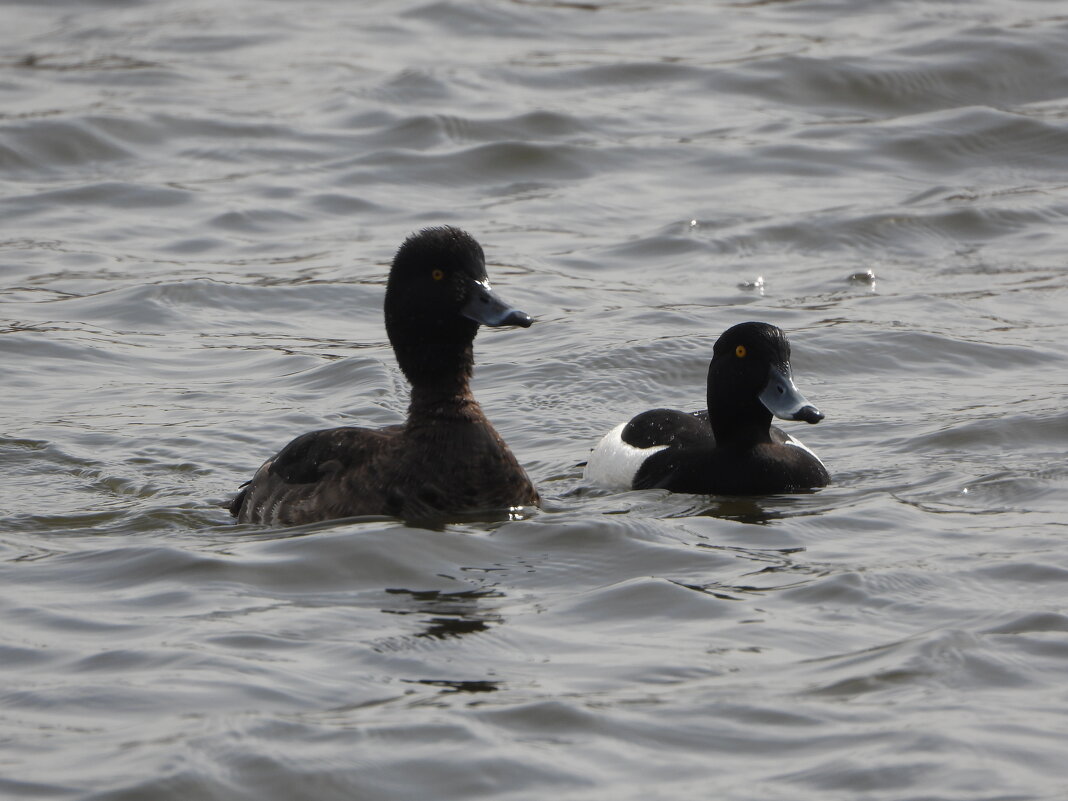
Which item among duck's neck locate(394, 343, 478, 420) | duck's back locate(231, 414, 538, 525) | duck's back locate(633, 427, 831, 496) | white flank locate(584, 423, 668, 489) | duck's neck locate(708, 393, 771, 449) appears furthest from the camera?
white flank locate(584, 423, 668, 489)

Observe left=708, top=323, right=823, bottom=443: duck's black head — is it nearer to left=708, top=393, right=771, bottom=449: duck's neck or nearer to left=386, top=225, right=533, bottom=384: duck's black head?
left=708, top=393, right=771, bottom=449: duck's neck

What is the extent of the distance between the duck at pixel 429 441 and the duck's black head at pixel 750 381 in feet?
3.97

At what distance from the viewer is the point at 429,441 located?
7.99 m

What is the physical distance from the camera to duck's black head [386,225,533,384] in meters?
7.97

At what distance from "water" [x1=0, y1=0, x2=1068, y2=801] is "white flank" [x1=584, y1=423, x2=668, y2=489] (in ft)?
0.66

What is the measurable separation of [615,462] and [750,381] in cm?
78

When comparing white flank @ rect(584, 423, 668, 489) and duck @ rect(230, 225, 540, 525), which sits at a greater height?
duck @ rect(230, 225, 540, 525)

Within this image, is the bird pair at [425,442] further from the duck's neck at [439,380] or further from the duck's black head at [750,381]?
the duck's black head at [750,381]

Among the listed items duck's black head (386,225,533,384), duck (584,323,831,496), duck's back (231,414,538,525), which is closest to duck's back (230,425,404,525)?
duck's back (231,414,538,525)

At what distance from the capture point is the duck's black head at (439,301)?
314 inches

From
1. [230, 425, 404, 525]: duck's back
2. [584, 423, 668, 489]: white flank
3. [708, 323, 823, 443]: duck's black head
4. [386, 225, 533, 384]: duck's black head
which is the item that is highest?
[386, 225, 533, 384]: duck's black head

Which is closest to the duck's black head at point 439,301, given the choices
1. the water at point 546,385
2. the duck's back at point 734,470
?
the water at point 546,385

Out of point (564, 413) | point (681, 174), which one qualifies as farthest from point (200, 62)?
point (564, 413)

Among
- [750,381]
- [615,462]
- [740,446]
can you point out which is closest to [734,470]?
[740,446]
